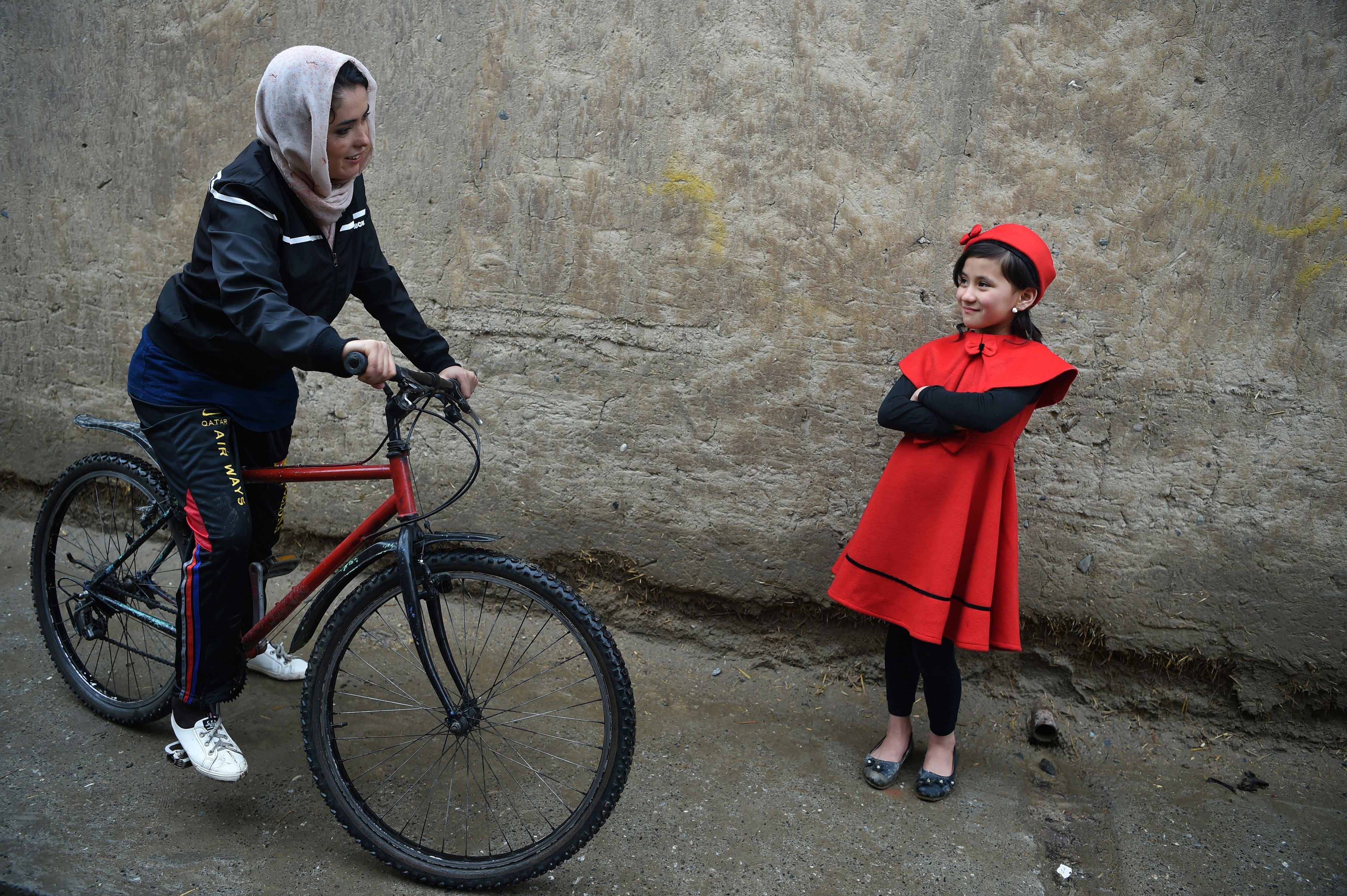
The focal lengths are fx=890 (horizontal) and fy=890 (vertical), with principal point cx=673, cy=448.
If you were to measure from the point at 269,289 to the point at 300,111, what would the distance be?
1.38ft

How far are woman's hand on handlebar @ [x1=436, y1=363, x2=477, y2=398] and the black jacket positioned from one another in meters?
0.16

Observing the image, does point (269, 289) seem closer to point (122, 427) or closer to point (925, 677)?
point (122, 427)

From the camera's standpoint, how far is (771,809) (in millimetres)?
2572

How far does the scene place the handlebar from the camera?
189 centimetres

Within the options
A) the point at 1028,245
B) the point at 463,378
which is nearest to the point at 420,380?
the point at 463,378

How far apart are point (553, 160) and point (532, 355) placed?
699mm

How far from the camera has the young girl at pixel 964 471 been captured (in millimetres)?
2340

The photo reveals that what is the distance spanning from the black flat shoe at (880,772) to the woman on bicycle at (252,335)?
1652 mm

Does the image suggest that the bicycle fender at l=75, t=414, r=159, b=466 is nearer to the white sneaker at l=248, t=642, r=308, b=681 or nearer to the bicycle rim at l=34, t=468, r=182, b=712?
the bicycle rim at l=34, t=468, r=182, b=712

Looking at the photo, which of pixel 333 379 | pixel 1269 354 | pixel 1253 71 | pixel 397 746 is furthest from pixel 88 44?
pixel 1269 354

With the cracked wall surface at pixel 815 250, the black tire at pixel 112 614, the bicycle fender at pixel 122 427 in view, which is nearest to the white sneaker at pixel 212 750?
the black tire at pixel 112 614

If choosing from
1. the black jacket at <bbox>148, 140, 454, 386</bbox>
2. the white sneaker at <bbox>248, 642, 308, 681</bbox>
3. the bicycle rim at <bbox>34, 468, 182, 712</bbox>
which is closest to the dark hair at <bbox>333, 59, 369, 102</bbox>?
the black jacket at <bbox>148, 140, 454, 386</bbox>

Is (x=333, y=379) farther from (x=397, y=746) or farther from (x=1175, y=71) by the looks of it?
(x=1175, y=71)

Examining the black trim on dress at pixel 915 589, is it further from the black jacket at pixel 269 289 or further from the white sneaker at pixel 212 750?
the white sneaker at pixel 212 750
